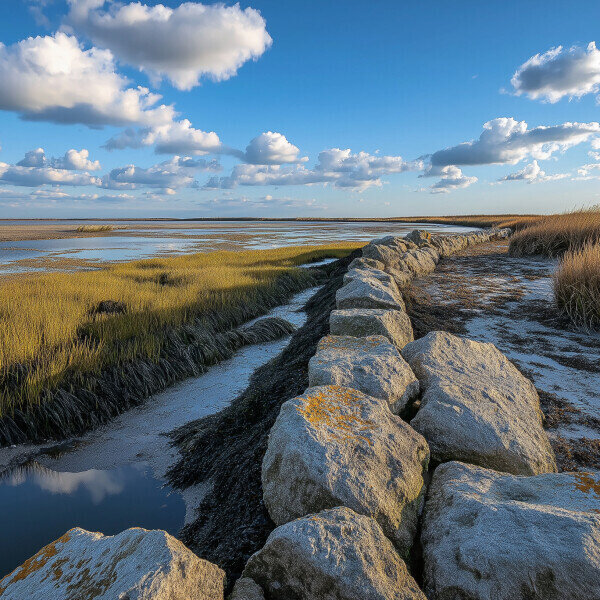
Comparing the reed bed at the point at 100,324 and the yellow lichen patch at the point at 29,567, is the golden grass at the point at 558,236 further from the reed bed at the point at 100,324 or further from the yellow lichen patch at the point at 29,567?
the yellow lichen patch at the point at 29,567

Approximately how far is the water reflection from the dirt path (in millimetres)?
3198

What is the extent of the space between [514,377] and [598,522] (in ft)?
6.12

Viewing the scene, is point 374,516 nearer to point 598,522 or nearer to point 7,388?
point 598,522

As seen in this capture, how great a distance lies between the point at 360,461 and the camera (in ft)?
6.12

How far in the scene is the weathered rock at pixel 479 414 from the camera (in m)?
2.26

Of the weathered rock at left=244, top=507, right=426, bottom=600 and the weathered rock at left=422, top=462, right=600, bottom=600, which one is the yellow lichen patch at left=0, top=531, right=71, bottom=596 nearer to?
the weathered rock at left=244, top=507, right=426, bottom=600

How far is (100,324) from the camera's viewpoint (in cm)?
662

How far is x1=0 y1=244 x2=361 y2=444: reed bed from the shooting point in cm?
499

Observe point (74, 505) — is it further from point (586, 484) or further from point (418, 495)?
point (586, 484)

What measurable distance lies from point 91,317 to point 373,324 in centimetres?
543

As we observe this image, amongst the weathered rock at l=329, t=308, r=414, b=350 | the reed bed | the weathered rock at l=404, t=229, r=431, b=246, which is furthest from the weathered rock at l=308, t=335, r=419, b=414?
the weathered rock at l=404, t=229, r=431, b=246

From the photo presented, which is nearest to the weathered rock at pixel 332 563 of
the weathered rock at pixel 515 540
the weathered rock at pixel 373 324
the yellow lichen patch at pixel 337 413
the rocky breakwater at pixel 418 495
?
the rocky breakwater at pixel 418 495

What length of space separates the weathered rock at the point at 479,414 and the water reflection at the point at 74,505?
2.23 meters

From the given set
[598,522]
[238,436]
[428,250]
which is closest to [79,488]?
[238,436]
